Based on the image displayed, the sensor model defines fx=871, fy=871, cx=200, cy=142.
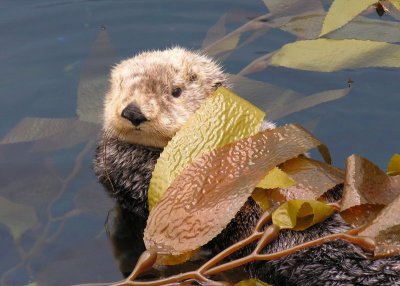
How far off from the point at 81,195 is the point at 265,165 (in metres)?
1.33

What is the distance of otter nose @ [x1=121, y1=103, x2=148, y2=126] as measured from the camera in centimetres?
381

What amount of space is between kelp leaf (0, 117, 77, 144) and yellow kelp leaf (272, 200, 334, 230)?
1943 millimetres

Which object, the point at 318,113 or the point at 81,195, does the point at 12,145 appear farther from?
the point at 318,113

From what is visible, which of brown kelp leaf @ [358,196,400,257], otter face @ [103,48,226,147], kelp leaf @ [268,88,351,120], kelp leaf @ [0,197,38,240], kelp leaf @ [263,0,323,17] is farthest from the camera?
kelp leaf @ [263,0,323,17]

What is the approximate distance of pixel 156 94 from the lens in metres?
4.03

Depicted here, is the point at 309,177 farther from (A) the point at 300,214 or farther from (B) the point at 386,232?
(B) the point at 386,232

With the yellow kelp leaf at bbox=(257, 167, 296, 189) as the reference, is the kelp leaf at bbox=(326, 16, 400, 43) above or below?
below

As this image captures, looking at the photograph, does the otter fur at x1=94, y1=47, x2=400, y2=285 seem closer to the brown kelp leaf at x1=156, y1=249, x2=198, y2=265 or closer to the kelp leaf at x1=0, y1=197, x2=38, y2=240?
the brown kelp leaf at x1=156, y1=249, x2=198, y2=265

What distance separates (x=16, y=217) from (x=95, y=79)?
120 cm

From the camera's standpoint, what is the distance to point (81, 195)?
180 inches

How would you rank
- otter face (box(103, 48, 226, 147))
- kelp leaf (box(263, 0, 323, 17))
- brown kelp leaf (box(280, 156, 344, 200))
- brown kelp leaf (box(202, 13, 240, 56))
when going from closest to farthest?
brown kelp leaf (box(280, 156, 344, 200)), otter face (box(103, 48, 226, 147)), brown kelp leaf (box(202, 13, 240, 56)), kelp leaf (box(263, 0, 323, 17))

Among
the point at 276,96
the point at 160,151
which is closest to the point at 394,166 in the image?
the point at 160,151

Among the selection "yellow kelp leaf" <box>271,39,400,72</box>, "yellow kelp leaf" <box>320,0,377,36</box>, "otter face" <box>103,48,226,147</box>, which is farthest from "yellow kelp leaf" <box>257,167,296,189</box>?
"yellow kelp leaf" <box>320,0,377,36</box>

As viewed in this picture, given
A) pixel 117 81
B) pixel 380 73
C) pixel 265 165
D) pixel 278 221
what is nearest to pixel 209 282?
pixel 278 221
